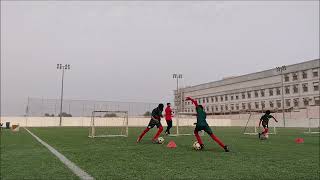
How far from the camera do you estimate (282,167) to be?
725 centimetres

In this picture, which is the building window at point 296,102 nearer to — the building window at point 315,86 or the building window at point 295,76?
the building window at point 295,76

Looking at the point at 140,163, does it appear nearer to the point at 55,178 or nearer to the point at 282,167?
the point at 55,178

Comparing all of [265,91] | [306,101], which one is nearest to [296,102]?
[306,101]

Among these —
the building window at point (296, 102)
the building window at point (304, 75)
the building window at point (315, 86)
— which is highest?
the building window at point (304, 75)

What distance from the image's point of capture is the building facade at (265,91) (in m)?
74.2

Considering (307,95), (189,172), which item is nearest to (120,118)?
(307,95)

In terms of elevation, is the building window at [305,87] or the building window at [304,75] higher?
the building window at [304,75]

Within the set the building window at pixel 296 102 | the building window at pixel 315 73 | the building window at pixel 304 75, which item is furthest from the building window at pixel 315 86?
the building window at pixel 296 102

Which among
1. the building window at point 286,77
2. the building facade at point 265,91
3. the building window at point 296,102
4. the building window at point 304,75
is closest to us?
the building facade at point 265,91

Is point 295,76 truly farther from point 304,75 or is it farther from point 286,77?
point 286,77

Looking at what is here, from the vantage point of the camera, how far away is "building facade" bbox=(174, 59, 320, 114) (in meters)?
74.2

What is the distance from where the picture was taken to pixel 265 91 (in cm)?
8688

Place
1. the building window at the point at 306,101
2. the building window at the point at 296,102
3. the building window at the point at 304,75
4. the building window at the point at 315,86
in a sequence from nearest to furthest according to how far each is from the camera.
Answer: the building window at the point at 315,86 < the building window at the point at 306,101 < the building window at the point at 304,75 < the building window at the point at 296,102

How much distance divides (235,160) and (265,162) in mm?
763
